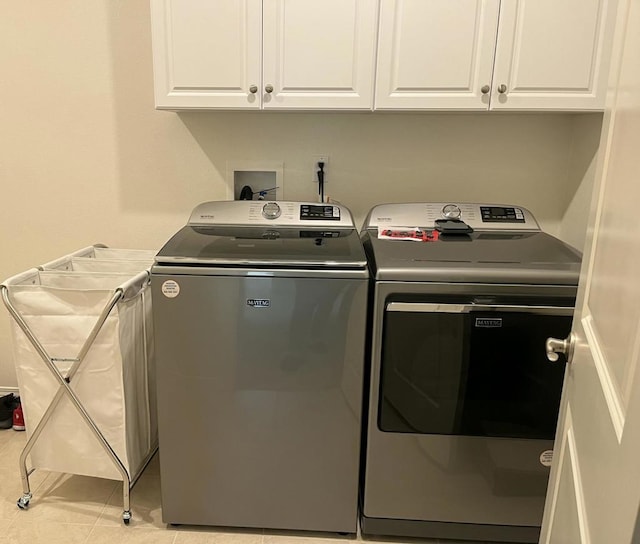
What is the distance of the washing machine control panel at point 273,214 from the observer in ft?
7.25

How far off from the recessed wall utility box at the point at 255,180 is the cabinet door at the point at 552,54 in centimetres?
92

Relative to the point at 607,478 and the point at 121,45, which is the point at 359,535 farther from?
the point at 121,45

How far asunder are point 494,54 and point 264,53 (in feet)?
2.58

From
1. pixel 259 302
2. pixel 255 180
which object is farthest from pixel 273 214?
pixel 259 302

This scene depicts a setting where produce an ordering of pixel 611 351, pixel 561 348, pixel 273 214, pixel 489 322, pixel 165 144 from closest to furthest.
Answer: pixel 611 351 → pixel 561 348 → pixel 489 322 → pixel 273 214 → pixel 165 144

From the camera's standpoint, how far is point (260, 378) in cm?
183

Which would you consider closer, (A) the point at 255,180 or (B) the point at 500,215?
(B) the point at 500,215

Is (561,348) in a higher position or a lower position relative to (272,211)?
lower

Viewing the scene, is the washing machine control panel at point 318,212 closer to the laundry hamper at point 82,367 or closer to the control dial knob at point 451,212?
the control dial knob at point 451,212

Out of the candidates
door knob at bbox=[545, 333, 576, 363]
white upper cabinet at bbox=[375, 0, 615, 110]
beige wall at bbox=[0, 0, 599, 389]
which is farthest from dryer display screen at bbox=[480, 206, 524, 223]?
door knob at bbox=[545, 333, 576, 363]

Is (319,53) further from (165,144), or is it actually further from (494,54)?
(165,144)

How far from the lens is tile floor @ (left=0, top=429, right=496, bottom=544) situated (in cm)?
193

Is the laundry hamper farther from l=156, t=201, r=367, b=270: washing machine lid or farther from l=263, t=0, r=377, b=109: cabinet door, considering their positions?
l=263, t=0, r=377, b=109: cabinet door

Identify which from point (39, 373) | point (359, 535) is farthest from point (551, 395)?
point (39, 373)
